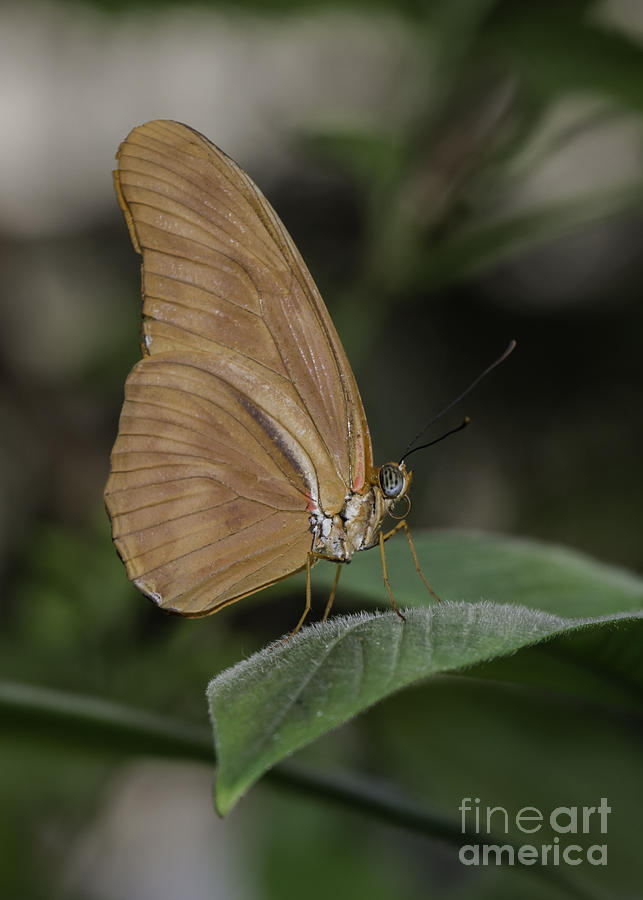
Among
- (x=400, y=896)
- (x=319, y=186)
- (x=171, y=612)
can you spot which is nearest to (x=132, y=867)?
(x=400, y=896)

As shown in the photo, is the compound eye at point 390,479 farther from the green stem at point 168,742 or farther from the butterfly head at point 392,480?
the green stem at point 168,742

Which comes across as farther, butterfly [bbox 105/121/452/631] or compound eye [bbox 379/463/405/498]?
compound eye [bbox 379/463/405/498]

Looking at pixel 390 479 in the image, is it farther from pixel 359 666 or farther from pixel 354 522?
pixel 359 666

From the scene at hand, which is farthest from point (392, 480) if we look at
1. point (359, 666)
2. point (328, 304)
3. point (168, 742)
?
point (328, 304)

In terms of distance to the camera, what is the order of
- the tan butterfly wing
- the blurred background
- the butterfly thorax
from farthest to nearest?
the blurred background
the butterfly thorax
the tan butterfly wing

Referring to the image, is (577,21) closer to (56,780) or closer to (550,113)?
(550,113)

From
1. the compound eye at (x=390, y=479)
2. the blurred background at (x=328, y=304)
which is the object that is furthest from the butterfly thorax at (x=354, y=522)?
the blurred background at (x=328, y=304)

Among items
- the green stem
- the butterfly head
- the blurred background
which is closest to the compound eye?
the butterfly head

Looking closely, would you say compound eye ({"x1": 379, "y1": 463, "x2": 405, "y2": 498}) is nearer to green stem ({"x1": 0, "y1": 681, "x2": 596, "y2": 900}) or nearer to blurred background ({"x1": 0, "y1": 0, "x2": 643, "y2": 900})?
blurred background ({"x1": 0, "y1": 0, "x2": 643, "y2": 900})
